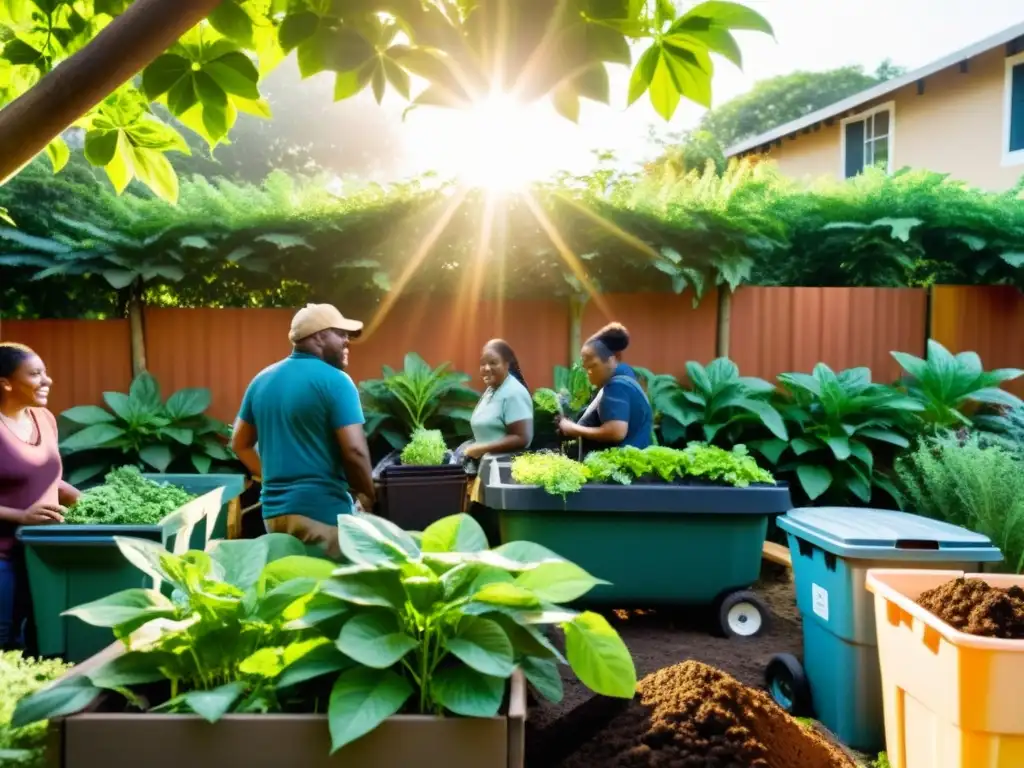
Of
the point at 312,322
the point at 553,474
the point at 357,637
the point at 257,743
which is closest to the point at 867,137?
the point at 553,474

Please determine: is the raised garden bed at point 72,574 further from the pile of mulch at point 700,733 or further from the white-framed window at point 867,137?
the white-framed window at point 867,137

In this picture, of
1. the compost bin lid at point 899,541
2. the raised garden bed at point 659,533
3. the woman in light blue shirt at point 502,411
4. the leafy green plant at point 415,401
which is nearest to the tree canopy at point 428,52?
the compost bin lid at point 899,541

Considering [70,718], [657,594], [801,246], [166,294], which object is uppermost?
[801,246]

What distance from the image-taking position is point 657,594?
4906mm

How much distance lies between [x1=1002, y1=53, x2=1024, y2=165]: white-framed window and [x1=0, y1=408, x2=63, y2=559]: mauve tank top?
15.4 meters

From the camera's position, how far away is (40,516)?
143 inches

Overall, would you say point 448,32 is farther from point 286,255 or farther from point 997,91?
point 997,91

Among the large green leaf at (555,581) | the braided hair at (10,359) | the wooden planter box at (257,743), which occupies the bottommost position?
the wooden planter box at (257,743)

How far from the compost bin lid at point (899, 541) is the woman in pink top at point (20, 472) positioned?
11.2 ft

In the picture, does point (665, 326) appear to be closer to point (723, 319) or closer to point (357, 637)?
point (723, 319)

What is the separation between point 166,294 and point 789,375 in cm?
579

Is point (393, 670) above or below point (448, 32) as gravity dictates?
below

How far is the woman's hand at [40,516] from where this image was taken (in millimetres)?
3605

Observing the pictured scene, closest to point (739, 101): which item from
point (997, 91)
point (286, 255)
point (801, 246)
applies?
point (997, 91)
